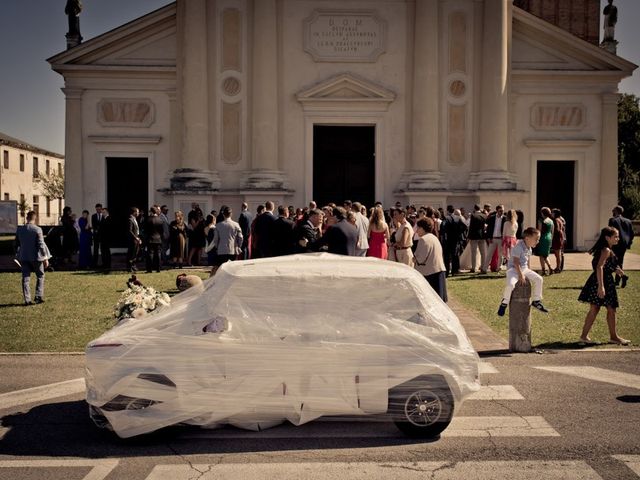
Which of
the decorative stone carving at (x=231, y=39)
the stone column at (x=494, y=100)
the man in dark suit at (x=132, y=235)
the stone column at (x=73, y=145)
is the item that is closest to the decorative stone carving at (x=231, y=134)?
the decorative stone carving at (x=231, y=39)

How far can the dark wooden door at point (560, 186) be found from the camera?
88.7ft

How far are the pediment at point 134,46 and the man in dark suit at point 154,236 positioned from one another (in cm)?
879

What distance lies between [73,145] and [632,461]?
23973 mm

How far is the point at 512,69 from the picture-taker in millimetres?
26531

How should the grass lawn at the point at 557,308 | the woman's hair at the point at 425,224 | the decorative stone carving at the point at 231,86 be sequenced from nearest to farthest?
the woman's hair at the point at 425,224, the grass lawn at the point at 557,308, the decorative stone carving at the point at 231,86

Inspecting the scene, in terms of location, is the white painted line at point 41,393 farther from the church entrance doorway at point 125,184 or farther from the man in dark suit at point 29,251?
the church entrance doorway at point 125,184

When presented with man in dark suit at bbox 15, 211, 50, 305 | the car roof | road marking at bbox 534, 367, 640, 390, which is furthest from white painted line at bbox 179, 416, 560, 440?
man in dark suit at bbox 15, 211, 50, 305

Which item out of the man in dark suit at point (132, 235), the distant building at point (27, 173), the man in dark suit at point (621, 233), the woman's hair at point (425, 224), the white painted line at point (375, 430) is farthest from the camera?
the distant building at point (27, 173)

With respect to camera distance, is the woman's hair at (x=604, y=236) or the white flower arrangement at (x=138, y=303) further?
the woman's hair at (x=604, y=236)

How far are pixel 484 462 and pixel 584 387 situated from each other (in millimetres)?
2920

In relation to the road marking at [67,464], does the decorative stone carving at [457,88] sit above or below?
above

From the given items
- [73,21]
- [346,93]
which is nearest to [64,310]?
[346,93]

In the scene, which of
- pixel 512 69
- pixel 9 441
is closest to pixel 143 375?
pixel 9 441

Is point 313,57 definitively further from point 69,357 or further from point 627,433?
point 627,433
